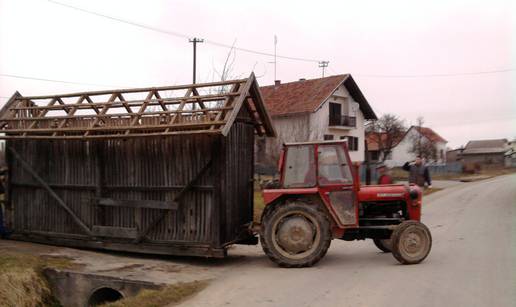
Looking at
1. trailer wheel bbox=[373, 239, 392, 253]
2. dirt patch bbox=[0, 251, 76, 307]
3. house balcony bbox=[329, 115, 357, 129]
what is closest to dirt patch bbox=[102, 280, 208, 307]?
dirt patch bbox=[0, 251, 76, 307]

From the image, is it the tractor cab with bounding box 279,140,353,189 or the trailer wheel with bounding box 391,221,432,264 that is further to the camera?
the tractor cab with bounding box 279,140,353,189

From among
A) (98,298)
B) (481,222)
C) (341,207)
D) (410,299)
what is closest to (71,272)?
(98,298)

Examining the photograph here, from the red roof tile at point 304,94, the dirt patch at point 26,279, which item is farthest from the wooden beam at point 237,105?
the red roof tile at point 304,94

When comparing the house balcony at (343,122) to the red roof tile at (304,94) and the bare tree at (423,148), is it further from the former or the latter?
the bare tree at (423,148)

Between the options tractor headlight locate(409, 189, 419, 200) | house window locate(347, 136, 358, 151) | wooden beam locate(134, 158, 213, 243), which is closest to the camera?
tractor headlight locate(409, 189, 419, 200)

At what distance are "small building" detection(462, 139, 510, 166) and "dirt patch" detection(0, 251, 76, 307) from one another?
3079 inches

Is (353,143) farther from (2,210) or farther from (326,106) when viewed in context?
(2,210)

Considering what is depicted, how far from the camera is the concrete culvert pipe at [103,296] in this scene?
8992 millimetres

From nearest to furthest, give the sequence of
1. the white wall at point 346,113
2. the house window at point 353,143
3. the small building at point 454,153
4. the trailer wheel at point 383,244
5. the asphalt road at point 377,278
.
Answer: the asphalt road at point 377,278 < the trailer wheel at point 383,244 < the white wall at point 346,113 < the house window at point 353,143 < the small building at point 454,153

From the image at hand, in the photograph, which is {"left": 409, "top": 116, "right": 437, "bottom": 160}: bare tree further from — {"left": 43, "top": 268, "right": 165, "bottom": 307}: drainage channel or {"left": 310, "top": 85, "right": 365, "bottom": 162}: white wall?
{"left": 43, "top": 268, "right": 165, "bottom": 307}: drainage channel

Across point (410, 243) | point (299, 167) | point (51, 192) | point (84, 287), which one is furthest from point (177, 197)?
point (410, 243)

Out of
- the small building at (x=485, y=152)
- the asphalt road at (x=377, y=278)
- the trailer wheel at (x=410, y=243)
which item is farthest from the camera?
the small building at (x=485, y=152)

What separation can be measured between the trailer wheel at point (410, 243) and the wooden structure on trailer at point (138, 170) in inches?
120

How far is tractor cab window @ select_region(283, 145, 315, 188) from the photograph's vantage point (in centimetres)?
966
